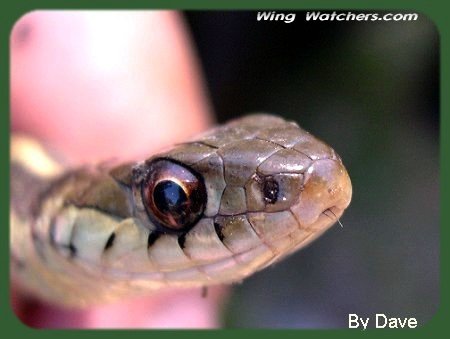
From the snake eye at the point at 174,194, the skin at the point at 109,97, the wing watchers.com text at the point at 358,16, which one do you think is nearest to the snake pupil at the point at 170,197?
the snake eye at the point at 174,194

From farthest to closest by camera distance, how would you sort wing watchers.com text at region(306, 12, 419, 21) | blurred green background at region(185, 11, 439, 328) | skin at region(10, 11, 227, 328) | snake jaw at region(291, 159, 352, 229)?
skin at region(10, 11, 227, 328)
blurred green background at region(185, 11, 439, 328)
wing watchers.com text at region(306, 12, 419, 21)
snake jaw at region(291, 159, 352, 229)

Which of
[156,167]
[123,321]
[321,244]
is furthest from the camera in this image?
[321,244]

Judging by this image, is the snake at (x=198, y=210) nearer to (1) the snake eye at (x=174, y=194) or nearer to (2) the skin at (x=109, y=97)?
(1) the snake eye at (x=174, y=194)

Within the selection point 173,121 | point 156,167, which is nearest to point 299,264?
point 173,121

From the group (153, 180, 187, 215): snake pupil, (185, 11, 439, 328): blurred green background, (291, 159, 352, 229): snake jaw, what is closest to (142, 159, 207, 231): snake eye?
(153, 180, 187, 215): snake pupil

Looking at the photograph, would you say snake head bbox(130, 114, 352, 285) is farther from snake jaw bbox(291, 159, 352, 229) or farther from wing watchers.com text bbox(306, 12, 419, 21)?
wing watchers.com text bbox(306, 12, 419, 21)

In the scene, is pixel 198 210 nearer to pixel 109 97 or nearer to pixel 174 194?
pixel 174 194

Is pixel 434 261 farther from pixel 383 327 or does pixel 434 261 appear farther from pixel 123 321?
pixel 123 321
